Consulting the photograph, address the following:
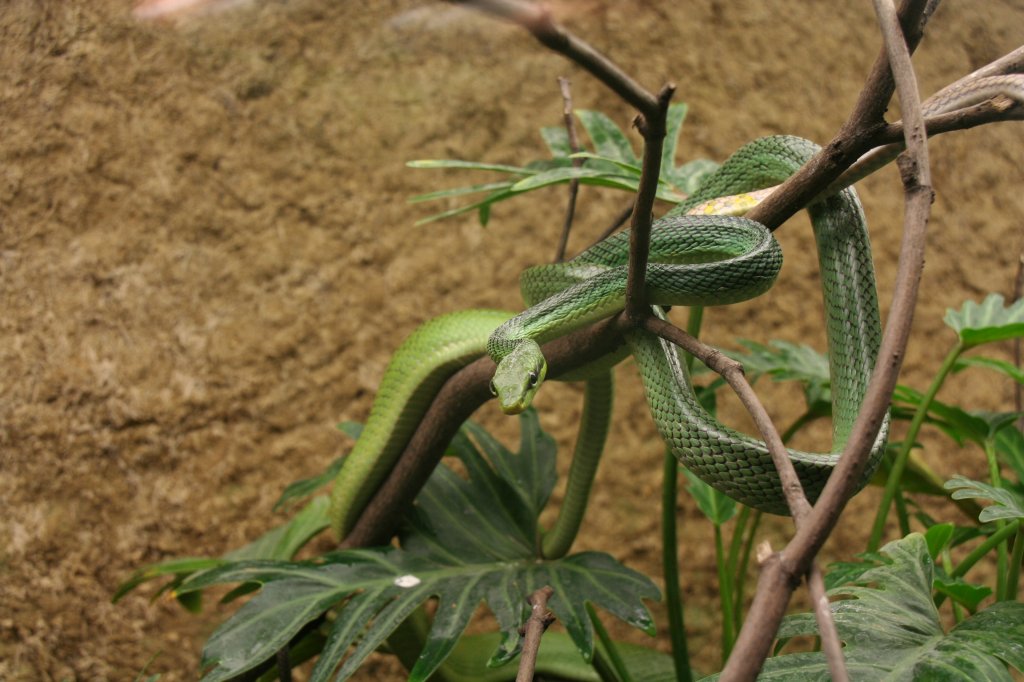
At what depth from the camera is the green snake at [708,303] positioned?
1.32 m

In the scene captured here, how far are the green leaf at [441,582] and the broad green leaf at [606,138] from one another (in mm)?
880

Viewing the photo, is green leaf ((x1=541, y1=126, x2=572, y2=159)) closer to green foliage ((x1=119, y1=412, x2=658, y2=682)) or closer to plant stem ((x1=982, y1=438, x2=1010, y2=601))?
green foliage ((x1=119, y1=412, x2=658, y2=682))

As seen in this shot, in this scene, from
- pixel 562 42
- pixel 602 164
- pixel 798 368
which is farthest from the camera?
pixel 798 368

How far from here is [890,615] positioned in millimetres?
1329

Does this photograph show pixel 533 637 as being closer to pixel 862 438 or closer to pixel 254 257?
pixel 862 438

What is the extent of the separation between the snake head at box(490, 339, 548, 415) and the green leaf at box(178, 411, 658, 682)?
19.9 inches

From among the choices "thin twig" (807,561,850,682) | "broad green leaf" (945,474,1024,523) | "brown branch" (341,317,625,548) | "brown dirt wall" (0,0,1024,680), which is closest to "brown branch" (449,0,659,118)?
"thin twig" (807,561,850,682)

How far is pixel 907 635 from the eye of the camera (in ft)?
4.24

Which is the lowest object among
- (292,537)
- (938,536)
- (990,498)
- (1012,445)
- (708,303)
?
(292,537)

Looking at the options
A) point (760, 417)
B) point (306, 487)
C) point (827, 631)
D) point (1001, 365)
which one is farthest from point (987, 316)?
point (306, 487)

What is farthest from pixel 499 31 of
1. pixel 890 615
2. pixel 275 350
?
pixel 890 615

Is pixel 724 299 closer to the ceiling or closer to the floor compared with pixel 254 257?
closer to the ceiling

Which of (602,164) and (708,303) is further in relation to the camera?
(602,164)

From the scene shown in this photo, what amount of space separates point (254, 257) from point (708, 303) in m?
2.00
